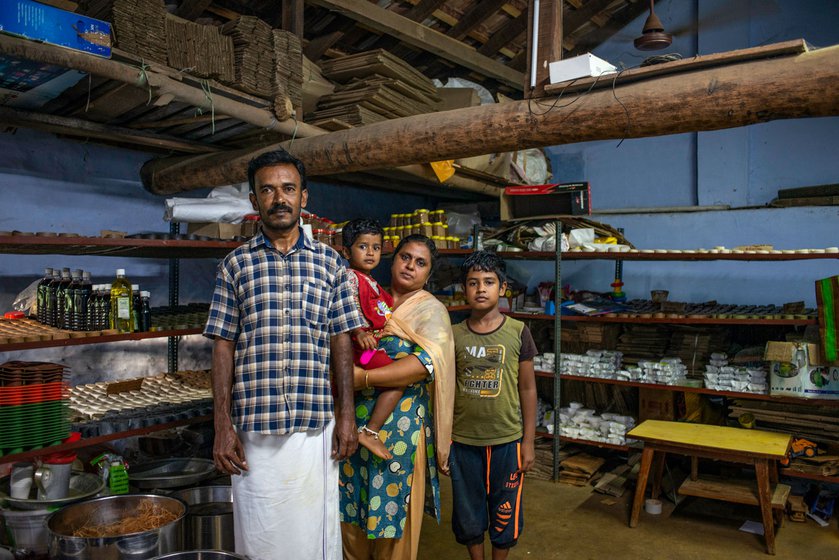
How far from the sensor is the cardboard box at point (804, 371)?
4660 mm

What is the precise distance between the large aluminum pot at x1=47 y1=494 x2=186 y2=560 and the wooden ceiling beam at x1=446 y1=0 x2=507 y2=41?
17.5ft

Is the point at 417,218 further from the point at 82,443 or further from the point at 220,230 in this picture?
the point at 82,443

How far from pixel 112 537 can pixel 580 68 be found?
10.3ft

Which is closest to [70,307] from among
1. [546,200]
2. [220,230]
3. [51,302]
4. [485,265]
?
[51,302]

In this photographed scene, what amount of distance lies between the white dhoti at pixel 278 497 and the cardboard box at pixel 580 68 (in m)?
2.23

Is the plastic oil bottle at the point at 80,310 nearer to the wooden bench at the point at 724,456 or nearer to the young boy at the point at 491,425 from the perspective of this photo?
the young boy at the point at 491,425

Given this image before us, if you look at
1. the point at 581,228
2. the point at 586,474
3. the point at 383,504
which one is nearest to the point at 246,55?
the point at 383,504

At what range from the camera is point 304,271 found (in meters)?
2.45

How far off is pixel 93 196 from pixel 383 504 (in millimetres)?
3388

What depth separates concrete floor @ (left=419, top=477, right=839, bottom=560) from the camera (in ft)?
13.4

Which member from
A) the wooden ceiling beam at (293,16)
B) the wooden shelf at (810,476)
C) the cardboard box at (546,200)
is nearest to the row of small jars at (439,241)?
the cardboard box at (546,200)

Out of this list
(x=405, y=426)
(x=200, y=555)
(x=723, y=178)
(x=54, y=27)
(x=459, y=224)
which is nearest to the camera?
(x=200, y=555)

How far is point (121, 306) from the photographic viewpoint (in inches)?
143

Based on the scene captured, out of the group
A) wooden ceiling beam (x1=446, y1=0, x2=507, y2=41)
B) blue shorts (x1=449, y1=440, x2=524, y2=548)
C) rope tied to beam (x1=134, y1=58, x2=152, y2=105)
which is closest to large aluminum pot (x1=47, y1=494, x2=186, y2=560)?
blue shorts (x1=449, y1=440, x2=524, y2=548)
